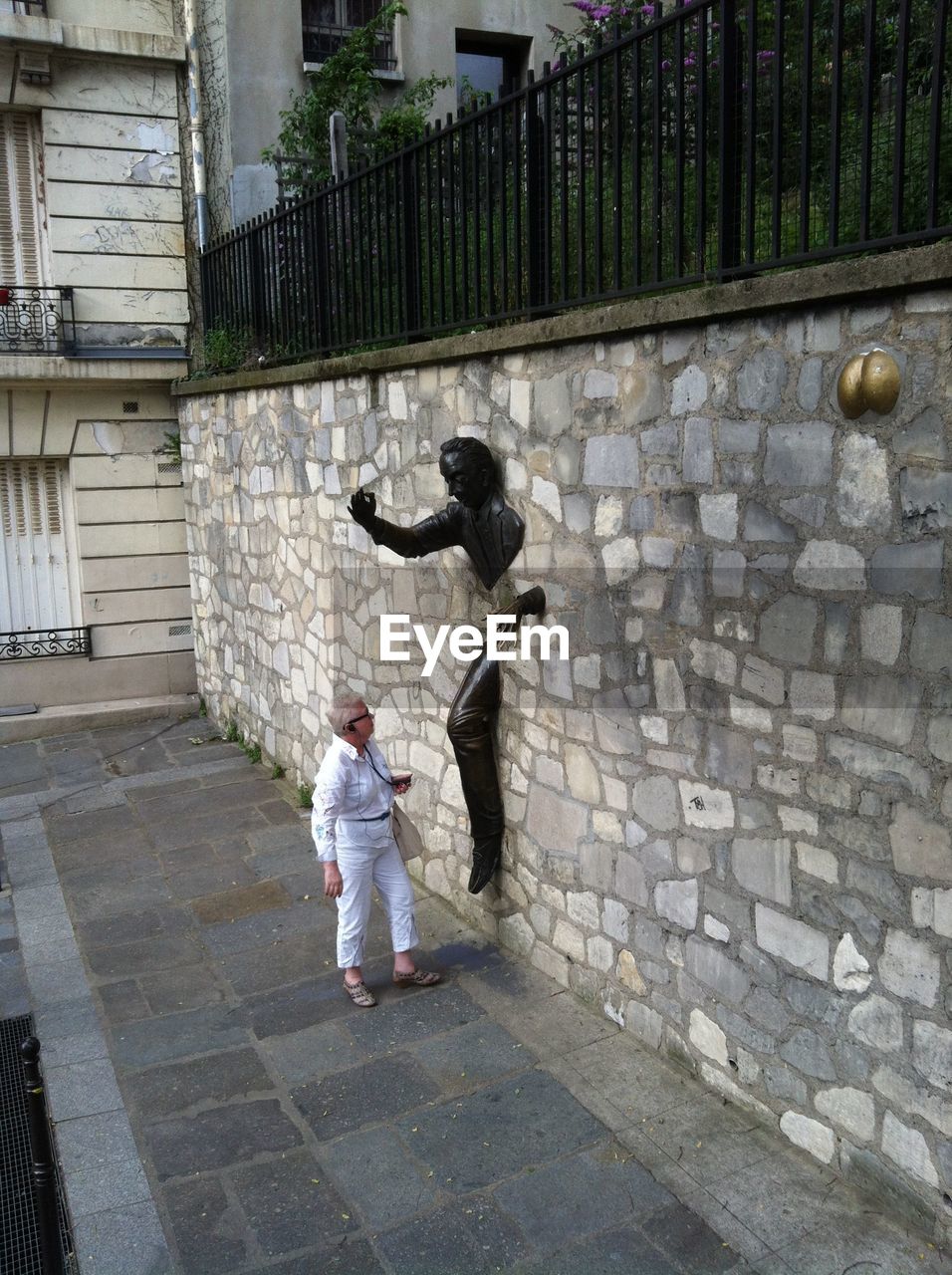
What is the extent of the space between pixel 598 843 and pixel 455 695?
1.30 meters

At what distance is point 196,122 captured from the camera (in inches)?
422

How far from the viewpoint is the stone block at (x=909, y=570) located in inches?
132

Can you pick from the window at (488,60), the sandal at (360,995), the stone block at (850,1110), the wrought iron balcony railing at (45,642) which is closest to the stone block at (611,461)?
the stone block at (850,1110)

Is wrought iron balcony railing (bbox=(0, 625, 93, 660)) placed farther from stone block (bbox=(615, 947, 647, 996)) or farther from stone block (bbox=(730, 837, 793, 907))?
stone block (bbox=(730, 837, 793, 907))

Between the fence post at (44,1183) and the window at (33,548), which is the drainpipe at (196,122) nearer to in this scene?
the window at (33,548)

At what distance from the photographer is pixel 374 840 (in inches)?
216

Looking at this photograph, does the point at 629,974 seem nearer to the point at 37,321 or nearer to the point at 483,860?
the point at 483,860

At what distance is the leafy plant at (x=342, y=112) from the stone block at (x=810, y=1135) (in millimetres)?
8582

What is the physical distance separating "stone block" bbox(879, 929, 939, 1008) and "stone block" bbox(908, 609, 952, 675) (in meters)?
0.84

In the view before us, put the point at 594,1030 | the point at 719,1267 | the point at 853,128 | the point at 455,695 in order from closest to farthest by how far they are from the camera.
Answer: the point at 719,1267
the point at 853,128
the point at 594,1030
the point at 455,695

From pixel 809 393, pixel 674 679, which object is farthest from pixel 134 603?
pixel 809 393

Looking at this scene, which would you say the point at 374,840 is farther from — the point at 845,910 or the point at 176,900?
the point at 845,910

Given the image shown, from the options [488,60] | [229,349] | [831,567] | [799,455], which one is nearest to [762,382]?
[799,455]

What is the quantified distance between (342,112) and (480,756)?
7326 millimetres
